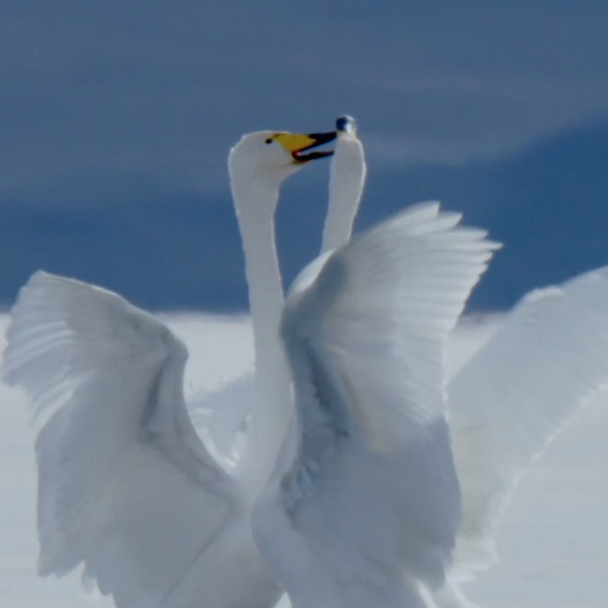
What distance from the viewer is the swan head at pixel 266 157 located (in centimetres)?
562

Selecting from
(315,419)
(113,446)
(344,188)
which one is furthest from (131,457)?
(344,188)

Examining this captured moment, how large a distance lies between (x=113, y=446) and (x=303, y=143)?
0.97 metres

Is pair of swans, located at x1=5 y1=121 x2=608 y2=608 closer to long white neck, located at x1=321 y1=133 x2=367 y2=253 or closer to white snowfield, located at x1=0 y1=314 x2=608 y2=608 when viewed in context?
long white neck, located at x1=321 y1=133 x2=367 y2=253

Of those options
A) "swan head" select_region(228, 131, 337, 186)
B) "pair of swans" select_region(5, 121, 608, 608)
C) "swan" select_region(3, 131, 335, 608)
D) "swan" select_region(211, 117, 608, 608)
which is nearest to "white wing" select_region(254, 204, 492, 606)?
"pair of swans" select_region(5, 121, 608, 608)

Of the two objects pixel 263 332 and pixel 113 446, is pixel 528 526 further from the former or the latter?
pixel 113 446

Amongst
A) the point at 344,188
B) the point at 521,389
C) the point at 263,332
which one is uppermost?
the point at 344,188

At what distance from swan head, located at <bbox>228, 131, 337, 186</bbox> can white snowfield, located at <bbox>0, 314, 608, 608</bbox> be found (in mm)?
939

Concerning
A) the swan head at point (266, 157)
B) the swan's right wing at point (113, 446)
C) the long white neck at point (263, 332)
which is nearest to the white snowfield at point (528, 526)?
the swan's right wing at point (113, 446)


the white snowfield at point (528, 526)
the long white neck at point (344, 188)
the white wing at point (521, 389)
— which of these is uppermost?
the long white neck at point (344, 188)

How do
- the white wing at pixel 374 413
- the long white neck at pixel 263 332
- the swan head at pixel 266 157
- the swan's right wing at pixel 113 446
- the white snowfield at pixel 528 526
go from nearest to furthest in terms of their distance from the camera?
the white wing at pixel 374 413 → the swan's right wing at pixel 113 446 → the long white neck at pixel 263 332 → the swan head at pixel 266 157 → the white snowfield at pixel 528 526

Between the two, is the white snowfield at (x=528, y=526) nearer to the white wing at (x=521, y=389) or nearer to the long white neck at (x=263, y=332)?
the white wing at (x=521, y=389)

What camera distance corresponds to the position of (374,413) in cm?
449

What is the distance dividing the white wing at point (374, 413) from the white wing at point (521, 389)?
3.31ft

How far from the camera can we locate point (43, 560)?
530cm
